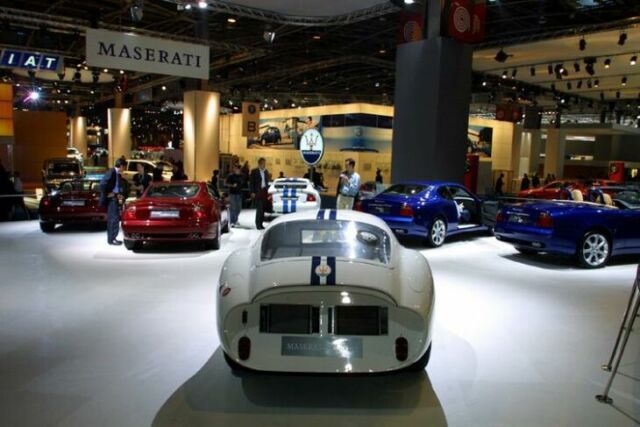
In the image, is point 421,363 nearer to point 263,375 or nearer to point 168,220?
point 263,375

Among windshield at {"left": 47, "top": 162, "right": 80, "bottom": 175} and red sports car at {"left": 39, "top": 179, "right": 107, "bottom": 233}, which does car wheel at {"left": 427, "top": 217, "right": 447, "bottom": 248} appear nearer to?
red sports car at {"left": 39, "top": 179, "right": 107, "bottom": 233}

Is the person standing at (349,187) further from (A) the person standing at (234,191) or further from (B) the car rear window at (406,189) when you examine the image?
(A) the person standing at (234,191)

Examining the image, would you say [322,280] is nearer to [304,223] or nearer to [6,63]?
[304,223]

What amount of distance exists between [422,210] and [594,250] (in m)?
2.82

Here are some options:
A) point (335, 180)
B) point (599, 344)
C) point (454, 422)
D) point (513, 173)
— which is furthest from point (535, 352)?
point (513, 173)

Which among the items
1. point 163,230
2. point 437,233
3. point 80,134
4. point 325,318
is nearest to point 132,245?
point 163,230

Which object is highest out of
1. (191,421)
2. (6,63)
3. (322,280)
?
(6,63)

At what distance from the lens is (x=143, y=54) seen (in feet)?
37.3

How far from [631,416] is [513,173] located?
28659 millimetres

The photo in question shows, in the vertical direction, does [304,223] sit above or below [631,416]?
above

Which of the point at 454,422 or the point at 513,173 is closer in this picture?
the point at 454,422

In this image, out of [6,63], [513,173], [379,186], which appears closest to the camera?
[6,63]

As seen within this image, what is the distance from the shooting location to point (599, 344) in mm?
4980

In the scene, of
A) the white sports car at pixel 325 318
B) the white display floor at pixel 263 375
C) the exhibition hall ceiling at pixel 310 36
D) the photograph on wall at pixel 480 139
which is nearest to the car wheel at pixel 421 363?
the white display floor at pixel 263 375
